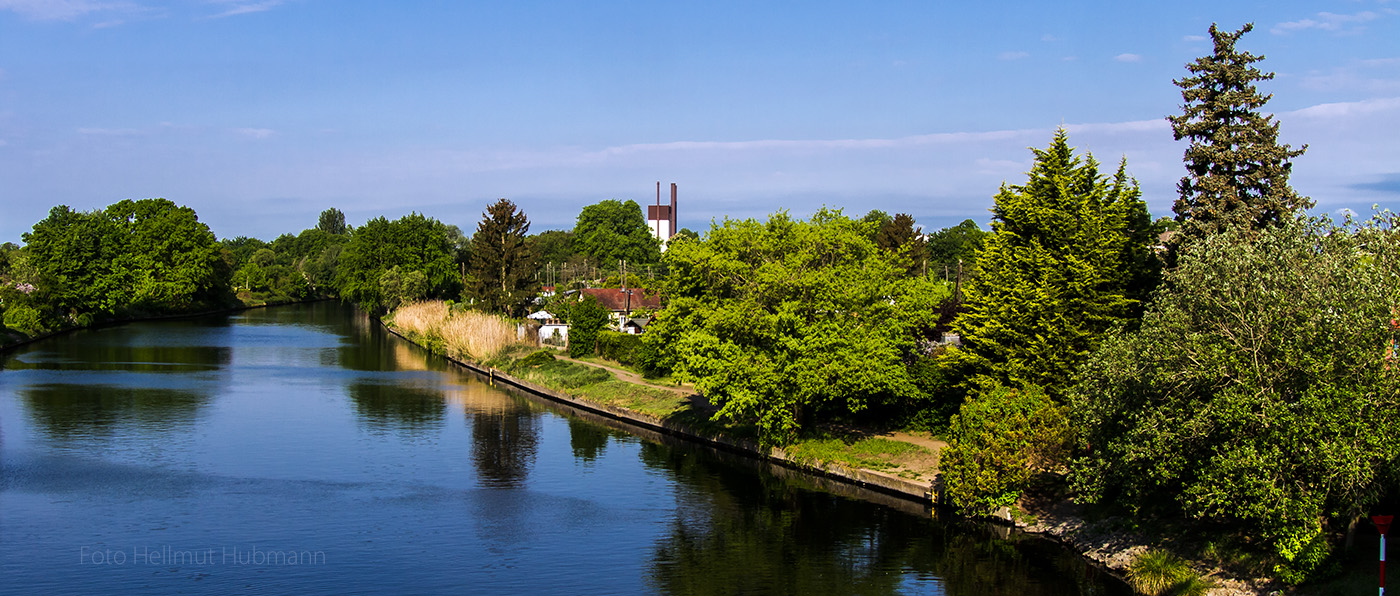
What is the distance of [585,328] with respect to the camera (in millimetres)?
66688

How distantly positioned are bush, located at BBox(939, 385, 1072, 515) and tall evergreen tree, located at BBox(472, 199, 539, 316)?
6187 cm

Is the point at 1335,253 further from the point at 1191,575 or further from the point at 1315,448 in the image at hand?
the point at 1191,575

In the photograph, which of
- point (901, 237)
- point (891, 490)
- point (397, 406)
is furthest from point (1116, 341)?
point (901, 237)

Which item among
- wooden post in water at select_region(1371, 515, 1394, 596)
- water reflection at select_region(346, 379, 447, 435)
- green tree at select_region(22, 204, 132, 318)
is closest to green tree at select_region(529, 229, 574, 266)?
green tree at select_region(22, 204, 132, 318)

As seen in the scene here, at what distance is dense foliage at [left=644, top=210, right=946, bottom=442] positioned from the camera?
35.1 m

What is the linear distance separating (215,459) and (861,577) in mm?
23903

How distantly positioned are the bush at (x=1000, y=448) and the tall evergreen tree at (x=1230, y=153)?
646 centimetres

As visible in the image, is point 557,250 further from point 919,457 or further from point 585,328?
point 919,457

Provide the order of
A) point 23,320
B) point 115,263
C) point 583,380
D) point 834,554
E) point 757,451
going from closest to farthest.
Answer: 1. point 834,554
2. point 757,451
3. point 583,380
4. point 23,320
5. point 115,263

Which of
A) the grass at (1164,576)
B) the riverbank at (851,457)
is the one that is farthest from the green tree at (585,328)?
the grass at (1164,576)

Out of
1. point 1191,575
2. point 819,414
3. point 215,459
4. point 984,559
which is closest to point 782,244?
point 819,414

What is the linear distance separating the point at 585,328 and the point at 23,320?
48.7 metres

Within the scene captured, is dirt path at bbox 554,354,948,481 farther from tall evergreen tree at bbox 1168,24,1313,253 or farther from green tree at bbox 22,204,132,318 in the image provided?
green tree at bbox 22,204,132,318

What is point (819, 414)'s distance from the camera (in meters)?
41.1
